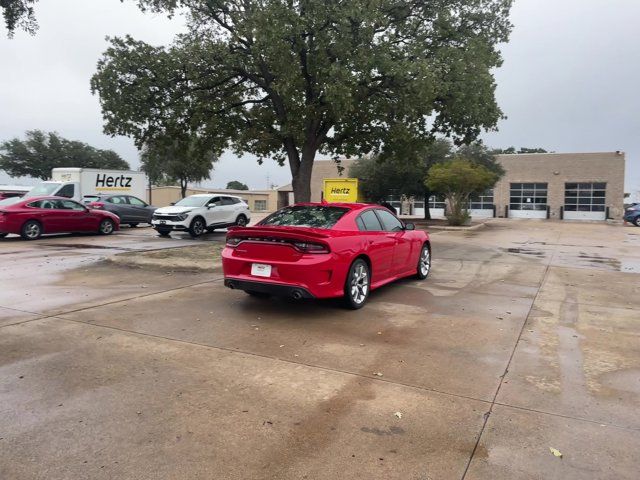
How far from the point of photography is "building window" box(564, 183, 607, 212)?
41.5 m

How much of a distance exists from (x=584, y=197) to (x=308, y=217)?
4197cm

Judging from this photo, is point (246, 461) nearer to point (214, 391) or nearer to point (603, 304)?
point (214, 391)

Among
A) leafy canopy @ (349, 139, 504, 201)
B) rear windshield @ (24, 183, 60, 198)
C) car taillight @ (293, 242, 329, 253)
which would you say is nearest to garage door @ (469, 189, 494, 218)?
leafy canopy @ (349, 139, 504, 201)

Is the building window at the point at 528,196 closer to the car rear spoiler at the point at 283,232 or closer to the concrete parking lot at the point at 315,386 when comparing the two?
the concrete parking lot at the point at 315,386

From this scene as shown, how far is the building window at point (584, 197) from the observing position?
136 ft

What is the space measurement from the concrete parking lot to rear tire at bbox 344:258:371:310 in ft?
0.71

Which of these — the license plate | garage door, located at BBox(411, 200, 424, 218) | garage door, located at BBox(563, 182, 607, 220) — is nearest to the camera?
the license plate

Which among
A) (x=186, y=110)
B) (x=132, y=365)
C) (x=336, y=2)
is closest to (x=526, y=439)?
(x=132, y=365)

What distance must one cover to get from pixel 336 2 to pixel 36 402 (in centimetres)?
1153

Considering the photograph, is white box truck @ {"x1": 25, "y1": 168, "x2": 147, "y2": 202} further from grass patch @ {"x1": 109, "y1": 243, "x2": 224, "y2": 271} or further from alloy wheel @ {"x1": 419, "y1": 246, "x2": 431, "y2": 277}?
alloy wheel @ {"x1": 419, "y1": 246, "x2": 431, "y2": 277}

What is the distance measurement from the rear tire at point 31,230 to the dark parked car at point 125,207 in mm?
5484

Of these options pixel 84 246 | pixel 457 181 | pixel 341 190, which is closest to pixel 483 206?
pixel 457 181

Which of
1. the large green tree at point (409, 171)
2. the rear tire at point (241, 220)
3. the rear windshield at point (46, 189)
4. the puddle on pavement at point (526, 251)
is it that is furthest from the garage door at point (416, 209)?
the rear windshield at point (46, 189)

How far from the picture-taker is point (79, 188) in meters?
24.2
